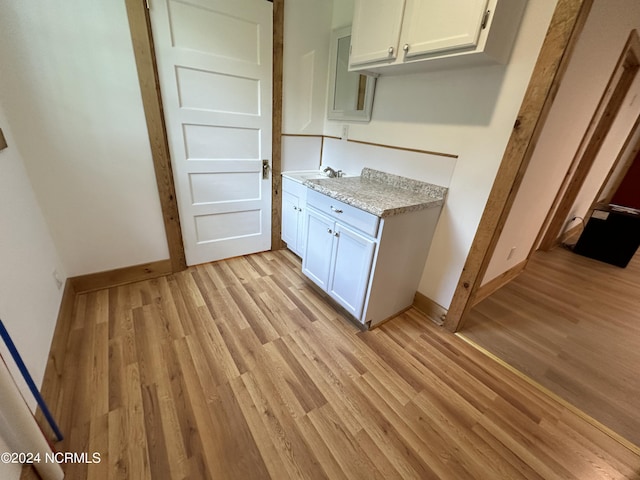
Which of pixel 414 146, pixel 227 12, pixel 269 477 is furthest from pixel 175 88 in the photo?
pixel 269 477

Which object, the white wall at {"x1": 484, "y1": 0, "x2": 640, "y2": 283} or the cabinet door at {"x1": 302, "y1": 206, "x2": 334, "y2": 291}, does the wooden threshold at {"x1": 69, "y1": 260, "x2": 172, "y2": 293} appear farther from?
the white wall at {"x1": 484, "y1": 0, "x2": 640, "y2": 283}

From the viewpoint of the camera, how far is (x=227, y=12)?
189cm

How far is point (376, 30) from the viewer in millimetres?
1556

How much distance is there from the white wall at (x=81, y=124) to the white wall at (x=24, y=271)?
4.8 inches

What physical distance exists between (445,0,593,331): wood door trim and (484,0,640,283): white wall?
241 millimetres

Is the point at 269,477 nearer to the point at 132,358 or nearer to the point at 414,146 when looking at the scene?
the point at 132,358

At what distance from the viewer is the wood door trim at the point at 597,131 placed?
1.97m

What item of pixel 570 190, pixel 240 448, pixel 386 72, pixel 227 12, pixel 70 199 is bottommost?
pixel 240 448

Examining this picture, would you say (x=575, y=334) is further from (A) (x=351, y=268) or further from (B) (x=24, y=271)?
(B) (x=24, y=271)

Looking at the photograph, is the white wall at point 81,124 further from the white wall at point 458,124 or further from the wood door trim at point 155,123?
the white wall at point 458,124

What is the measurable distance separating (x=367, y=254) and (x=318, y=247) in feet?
1.70

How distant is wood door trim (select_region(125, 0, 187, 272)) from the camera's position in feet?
5.40

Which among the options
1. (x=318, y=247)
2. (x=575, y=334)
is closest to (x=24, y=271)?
(x=318, y=247)

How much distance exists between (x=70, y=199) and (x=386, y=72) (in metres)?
2.35
